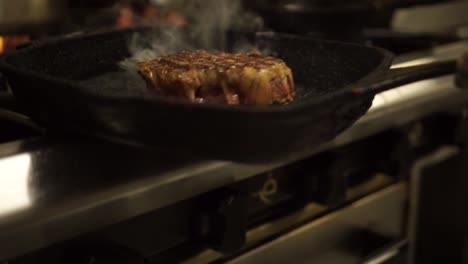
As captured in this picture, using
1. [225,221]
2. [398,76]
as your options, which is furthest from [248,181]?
[398,76]

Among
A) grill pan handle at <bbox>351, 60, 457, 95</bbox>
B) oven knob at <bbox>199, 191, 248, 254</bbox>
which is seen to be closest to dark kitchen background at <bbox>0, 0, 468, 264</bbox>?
oven knob at <bbox>199, 191, 248, 254</bbox>

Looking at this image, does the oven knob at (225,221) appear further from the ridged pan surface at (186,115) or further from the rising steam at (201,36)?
the rising steam at (201,36)

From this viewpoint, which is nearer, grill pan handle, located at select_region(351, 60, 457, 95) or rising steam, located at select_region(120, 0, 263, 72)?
grill pan handle, located at select_region(351, 60, 457, 95)

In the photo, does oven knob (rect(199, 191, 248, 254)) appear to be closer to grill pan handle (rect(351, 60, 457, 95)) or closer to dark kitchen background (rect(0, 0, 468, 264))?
dark kitchen background (rect(0, 0, 468, 264))

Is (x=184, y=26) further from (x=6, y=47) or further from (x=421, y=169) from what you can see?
(x=421, y=169)

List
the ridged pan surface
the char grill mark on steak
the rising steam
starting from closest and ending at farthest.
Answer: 1. the ridged pan surface
2. the char grill mark on steak
3. the rising steam

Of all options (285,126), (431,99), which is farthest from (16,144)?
(431,99)
